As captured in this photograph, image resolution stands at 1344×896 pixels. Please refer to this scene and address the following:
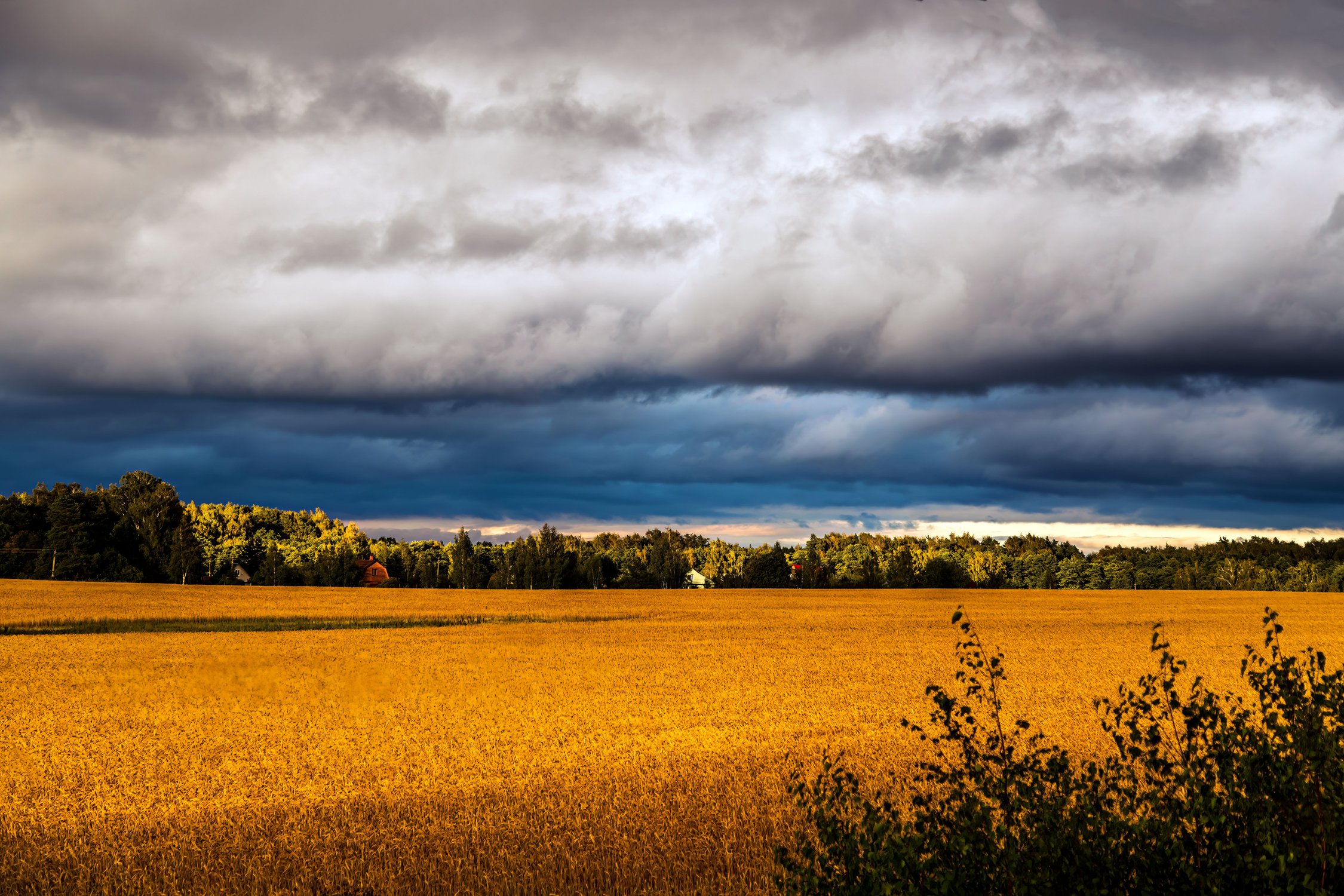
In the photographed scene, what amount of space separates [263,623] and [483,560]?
9872 cm

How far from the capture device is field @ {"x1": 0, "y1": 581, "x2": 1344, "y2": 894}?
1265 cm

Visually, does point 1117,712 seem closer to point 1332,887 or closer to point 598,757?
point 1332,887

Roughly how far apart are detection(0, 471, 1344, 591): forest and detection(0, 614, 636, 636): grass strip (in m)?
62.4

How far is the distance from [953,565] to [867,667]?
113 meters

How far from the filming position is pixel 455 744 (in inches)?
812

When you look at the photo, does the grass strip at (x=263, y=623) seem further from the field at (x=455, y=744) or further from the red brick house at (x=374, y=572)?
the red brick house at (x=374, y=572)

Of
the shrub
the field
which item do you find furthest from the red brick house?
the shrub

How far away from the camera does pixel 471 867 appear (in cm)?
1230

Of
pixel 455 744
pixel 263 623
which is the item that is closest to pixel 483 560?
pixel 263 623

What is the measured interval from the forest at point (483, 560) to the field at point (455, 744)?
8442 centimetres

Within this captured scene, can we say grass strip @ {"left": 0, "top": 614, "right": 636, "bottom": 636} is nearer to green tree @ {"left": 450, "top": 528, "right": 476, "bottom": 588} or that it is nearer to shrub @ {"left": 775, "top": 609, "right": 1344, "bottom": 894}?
shrub @ {"left": 775, "top": 609, "right": 1344, "bottom": 894}

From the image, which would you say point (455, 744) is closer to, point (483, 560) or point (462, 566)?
point (462, 566)

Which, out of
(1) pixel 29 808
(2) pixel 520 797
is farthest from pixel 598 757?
(1) pixel 29 808

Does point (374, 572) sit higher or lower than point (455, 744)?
lower
